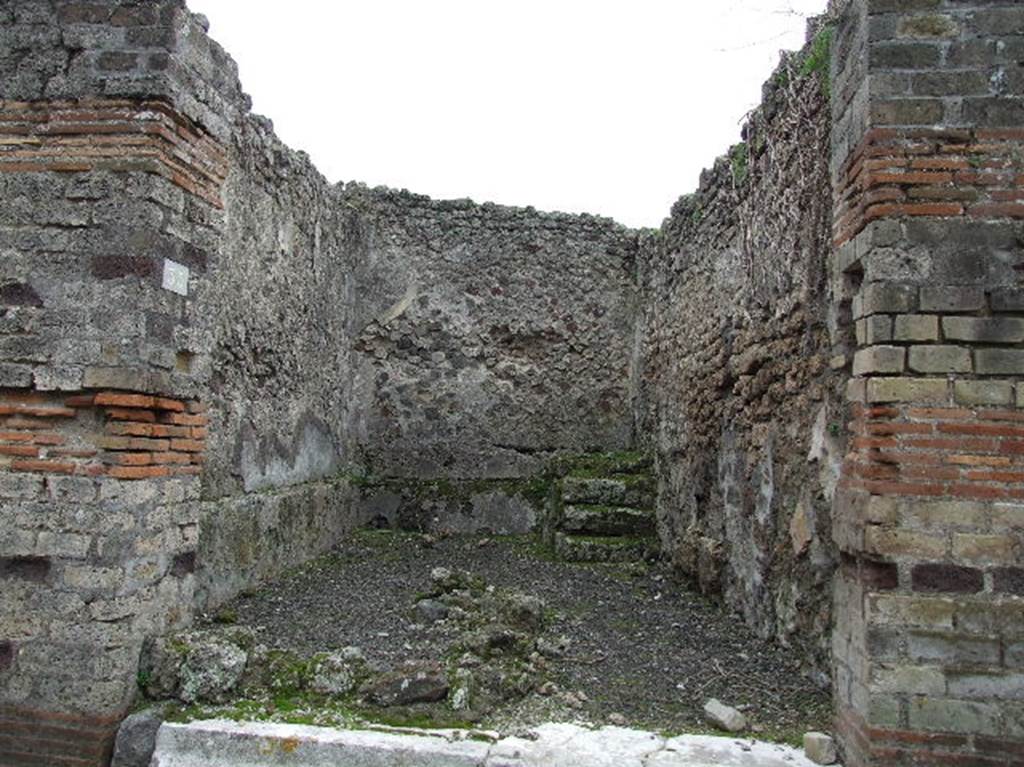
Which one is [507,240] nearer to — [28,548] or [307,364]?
[307,364]

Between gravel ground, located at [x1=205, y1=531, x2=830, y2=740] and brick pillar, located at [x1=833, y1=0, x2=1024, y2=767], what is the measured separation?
0.71 m

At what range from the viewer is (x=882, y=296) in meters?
3.45

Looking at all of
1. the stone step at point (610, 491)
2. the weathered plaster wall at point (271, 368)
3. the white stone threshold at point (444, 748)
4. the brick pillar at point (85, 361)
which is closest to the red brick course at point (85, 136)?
the brick pillar at point (85, 361)

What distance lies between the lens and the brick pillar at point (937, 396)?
327 centimetres

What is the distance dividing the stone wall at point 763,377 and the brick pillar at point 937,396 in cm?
63

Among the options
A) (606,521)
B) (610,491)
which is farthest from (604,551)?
(610,491)

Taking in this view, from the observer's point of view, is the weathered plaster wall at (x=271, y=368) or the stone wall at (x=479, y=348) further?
the stone wall at (x=479, y=348)

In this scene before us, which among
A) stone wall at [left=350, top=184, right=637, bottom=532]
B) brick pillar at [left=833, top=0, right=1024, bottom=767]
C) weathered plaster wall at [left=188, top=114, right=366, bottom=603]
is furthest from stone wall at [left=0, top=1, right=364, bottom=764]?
stone wall at [left=350, top=184, right=637, bottom=532]

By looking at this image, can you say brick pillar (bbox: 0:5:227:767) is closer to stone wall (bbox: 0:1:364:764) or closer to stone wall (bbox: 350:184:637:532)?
stone wall (bbox: 0:1:364:764)

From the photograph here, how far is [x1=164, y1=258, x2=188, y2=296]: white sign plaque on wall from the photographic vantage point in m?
4.17

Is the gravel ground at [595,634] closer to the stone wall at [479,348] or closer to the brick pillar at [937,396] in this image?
the brick pillar at [937,396]

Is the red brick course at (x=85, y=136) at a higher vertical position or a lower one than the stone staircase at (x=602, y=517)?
higher

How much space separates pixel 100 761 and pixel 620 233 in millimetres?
7743

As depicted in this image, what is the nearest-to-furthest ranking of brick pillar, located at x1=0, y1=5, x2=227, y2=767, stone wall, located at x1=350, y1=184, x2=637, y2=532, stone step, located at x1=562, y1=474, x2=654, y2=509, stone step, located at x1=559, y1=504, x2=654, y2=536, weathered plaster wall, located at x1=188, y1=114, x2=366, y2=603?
brick pillar, located at x1=0, y1=5, x2=227, y2=767
weathered plaster wall, located at x1=188, y1=114, x2=366, y2=603
stone step, located at x1=559, y1=504, x2=654, y2=536
stone step, located at x1=562, y1=474, x2=654, y2=509
stone wall, located at x1=350, y1=184, x2=637, y2=532
